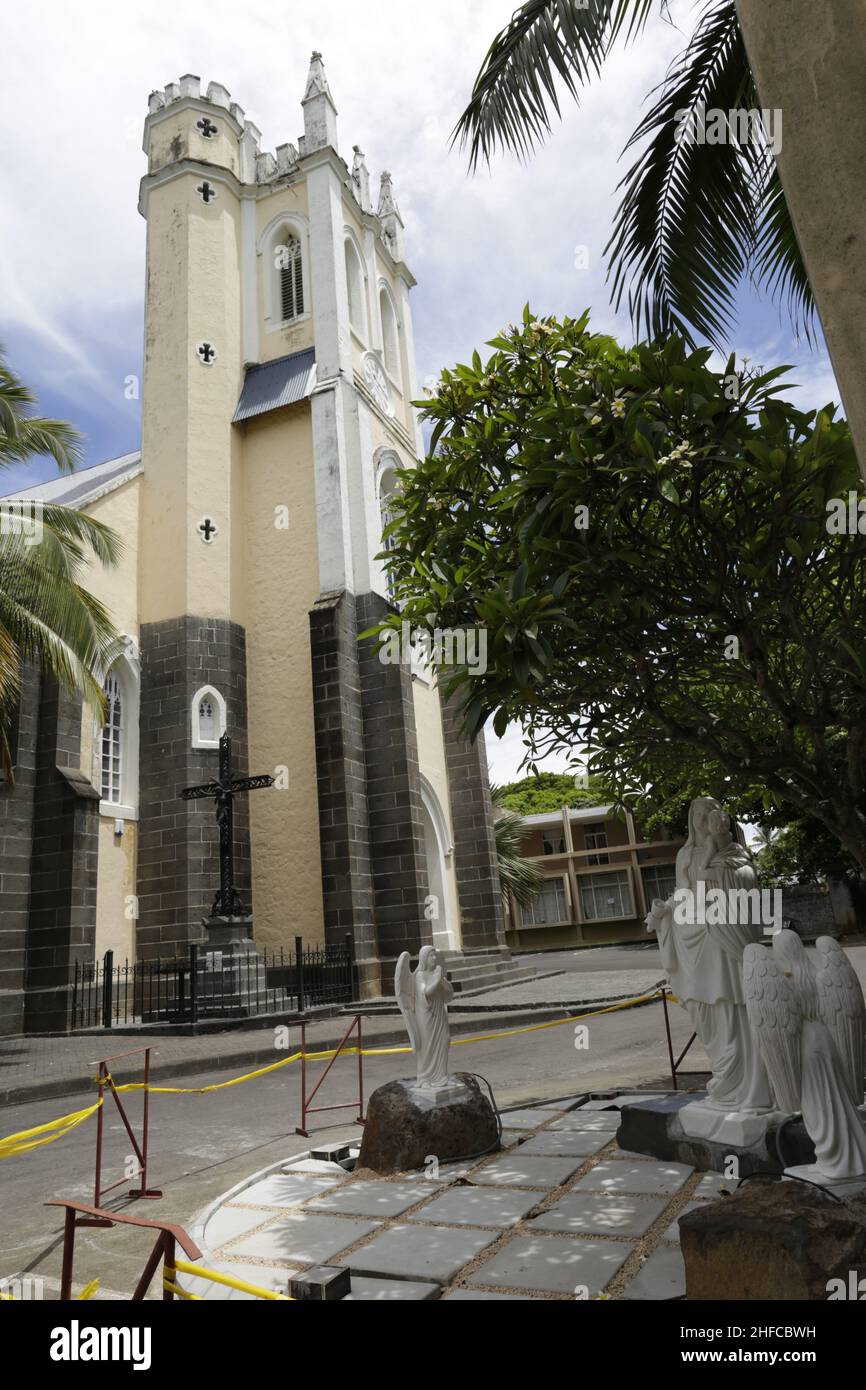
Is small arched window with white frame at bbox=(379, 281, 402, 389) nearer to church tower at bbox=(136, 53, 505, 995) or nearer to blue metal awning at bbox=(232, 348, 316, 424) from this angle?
church tower at bbox=(136, 53, 505, 995)

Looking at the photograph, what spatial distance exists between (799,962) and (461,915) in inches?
720

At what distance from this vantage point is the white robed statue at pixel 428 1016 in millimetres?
6805

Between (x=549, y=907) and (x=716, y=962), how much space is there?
41.6 meters

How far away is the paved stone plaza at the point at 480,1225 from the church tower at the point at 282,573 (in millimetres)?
11446

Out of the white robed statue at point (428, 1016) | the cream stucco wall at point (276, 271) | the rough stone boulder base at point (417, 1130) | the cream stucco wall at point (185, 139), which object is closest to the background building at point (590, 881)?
the cream stucco wall at point (276, 271)

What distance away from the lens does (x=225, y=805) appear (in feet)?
55.5

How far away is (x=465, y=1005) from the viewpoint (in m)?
16.0

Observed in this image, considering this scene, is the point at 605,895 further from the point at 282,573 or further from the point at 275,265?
the point at 275,265

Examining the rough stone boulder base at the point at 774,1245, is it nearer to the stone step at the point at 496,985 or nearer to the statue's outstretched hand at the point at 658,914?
the statue's outstretched hand at the point at 658,914

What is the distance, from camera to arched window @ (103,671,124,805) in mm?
18578

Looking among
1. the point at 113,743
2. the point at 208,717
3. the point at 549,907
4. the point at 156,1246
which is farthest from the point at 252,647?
the point at 549,907
